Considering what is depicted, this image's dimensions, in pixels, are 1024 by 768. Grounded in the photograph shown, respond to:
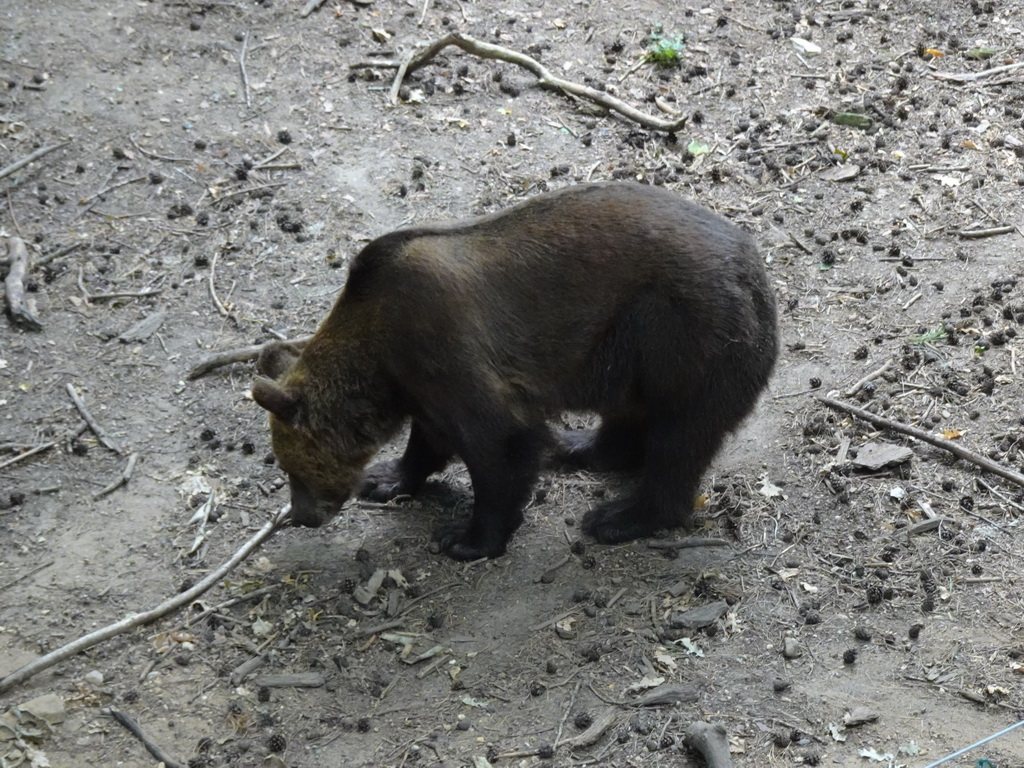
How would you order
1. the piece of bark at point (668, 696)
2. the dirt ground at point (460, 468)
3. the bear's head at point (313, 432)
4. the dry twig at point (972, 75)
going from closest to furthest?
the piece of bark at point (668, 696) < the dirt ground at point (460, 468) < the bear's head at point (313, 432) < the dry twig at point (972, 75)

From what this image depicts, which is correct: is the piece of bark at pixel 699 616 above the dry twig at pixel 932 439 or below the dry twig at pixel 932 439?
below

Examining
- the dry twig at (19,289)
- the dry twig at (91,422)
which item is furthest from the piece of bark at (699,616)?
the dry twig at (19,289)

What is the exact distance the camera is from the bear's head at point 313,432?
285 inches

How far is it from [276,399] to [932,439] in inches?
193

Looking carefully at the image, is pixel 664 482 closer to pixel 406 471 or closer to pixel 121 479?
pixel 406 471

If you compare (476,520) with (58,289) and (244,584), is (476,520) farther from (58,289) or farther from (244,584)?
(58,289)

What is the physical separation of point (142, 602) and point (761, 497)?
14.7 ft

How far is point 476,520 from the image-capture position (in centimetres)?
769

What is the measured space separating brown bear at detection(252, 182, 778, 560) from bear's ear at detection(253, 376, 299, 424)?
12mm

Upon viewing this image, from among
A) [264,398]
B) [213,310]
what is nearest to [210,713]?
[264,398]

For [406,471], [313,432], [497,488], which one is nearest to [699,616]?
[497,488]

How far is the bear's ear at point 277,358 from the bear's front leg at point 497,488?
56.3 inches

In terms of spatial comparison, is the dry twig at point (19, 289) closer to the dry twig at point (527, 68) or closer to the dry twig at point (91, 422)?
the dry twig at point (91, 422)

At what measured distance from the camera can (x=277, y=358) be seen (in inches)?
302
